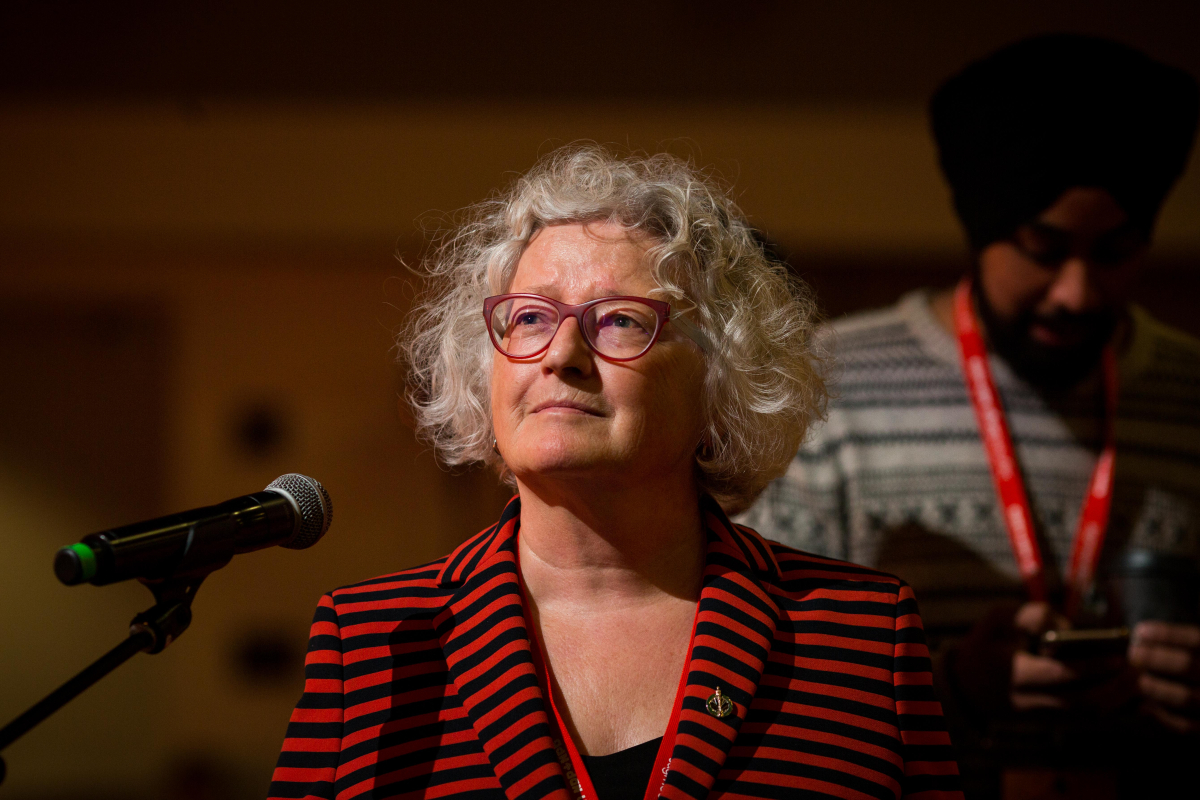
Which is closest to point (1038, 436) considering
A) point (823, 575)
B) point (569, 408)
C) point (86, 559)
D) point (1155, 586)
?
point (1155, 586)

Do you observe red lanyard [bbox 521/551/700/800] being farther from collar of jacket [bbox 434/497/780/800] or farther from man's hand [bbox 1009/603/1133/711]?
man's hand [bbox 1009/603/1133/711]

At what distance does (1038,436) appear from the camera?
243 centimetres

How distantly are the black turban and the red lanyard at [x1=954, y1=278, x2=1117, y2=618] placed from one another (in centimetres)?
30

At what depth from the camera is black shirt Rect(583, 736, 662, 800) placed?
1354mm

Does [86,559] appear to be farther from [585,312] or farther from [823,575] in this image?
[823,575]

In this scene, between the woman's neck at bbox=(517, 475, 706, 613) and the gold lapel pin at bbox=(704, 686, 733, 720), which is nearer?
the gold lapel pin at bbox=(704, 686, 733, 720)

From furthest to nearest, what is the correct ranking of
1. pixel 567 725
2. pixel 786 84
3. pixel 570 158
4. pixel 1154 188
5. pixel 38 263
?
pixel 38 263 < pixel 786 84 < pixel 1154 188 < pixel 570 158 < pixel 567 725

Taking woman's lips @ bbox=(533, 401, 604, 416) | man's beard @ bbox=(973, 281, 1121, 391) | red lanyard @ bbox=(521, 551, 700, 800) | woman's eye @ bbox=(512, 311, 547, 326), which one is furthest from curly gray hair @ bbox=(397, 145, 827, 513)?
man's beard @ bbox=(973, 281, 1121, 391)

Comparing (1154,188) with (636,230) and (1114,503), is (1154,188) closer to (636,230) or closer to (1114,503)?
(1114,503)

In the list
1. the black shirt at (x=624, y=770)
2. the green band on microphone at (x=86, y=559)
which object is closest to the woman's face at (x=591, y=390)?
the black shirt at (x=624, y=770)

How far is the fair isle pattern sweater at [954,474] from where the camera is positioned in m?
2.35

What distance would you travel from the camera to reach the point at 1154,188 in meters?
2.32

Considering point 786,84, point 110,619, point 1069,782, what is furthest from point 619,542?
point 110,619

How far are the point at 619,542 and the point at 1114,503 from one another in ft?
4.91
